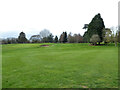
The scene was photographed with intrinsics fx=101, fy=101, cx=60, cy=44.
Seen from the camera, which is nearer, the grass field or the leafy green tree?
the grass field

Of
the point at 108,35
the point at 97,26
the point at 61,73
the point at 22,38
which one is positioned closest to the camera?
the point at 61,73

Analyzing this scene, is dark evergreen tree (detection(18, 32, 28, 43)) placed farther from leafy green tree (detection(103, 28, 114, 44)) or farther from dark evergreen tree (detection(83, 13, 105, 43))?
leafy green tree (detection(103, 28, 114, 44))

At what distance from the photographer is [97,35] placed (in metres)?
46.0

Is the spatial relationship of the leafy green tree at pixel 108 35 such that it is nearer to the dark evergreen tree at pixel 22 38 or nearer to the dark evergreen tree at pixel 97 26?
the dark evergreen tree at pixel 97 26

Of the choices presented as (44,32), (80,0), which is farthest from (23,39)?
(80,0)

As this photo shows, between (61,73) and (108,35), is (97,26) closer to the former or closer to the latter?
(108,35)

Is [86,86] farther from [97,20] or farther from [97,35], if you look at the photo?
[97,20]

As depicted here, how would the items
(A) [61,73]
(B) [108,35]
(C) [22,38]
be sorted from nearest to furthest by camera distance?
1. (A) [61,73]
2. (B) [108,35]
3. (C) [22,38]

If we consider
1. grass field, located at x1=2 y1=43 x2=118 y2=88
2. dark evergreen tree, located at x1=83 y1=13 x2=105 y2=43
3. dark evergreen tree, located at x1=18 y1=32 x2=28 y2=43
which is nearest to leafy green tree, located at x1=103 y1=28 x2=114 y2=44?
dark evergreen tree, located at x1=83 y1=13 x2=105 y2=43

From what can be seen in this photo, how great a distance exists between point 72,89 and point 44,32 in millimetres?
78655

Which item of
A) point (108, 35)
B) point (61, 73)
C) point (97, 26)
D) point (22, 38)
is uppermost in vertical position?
point (97, 26)

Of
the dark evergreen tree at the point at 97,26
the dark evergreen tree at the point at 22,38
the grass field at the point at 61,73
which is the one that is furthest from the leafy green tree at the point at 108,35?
the dark evergreen tree at the point at 22,38

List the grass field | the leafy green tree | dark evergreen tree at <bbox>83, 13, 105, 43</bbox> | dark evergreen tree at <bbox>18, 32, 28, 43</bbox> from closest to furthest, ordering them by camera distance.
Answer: the grass field → the leafy green tree → dark evergreen tree at <bbox>83, 13, 105, 43</bbox> → dark evergreen tree at <bbox>18, 32, 28, 43</bbox>

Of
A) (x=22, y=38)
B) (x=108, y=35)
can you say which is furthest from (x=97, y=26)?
(x=22, y=38)
